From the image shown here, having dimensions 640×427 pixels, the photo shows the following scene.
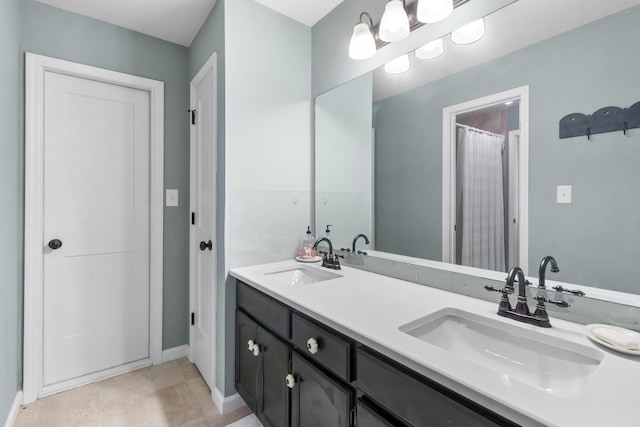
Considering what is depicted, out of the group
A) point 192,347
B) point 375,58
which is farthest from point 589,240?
point 192,347

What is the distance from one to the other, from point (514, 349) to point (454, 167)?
76 centimetres

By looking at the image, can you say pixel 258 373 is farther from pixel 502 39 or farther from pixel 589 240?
pixel 502 39

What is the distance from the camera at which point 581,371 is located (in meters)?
0.79

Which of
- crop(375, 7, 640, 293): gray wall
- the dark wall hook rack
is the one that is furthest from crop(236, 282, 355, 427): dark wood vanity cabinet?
the dark wall hook rack

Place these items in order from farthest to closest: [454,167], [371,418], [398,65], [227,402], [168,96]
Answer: [168,96] < [227,402] < [398,65] < [454,167] < [371,418]

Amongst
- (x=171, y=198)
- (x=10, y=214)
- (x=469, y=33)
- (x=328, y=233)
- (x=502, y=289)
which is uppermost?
(x=469, y=33)

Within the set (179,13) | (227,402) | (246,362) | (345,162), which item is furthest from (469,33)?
(227,402)

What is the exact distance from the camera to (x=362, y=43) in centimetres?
154

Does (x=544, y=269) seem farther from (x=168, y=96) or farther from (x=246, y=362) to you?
(x=168, y=96)

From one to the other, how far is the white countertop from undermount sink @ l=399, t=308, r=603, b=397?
2 cm

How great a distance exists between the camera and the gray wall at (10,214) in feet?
4.68

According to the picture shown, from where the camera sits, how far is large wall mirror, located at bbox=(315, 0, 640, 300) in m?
0.89

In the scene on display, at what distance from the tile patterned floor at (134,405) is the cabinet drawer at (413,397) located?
1234 millimetres

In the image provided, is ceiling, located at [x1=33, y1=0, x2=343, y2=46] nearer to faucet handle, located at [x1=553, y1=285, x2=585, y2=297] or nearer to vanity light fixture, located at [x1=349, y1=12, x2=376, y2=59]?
vanity light fixture, located at [x1=349, y1=12, x2=376, y2=59]
